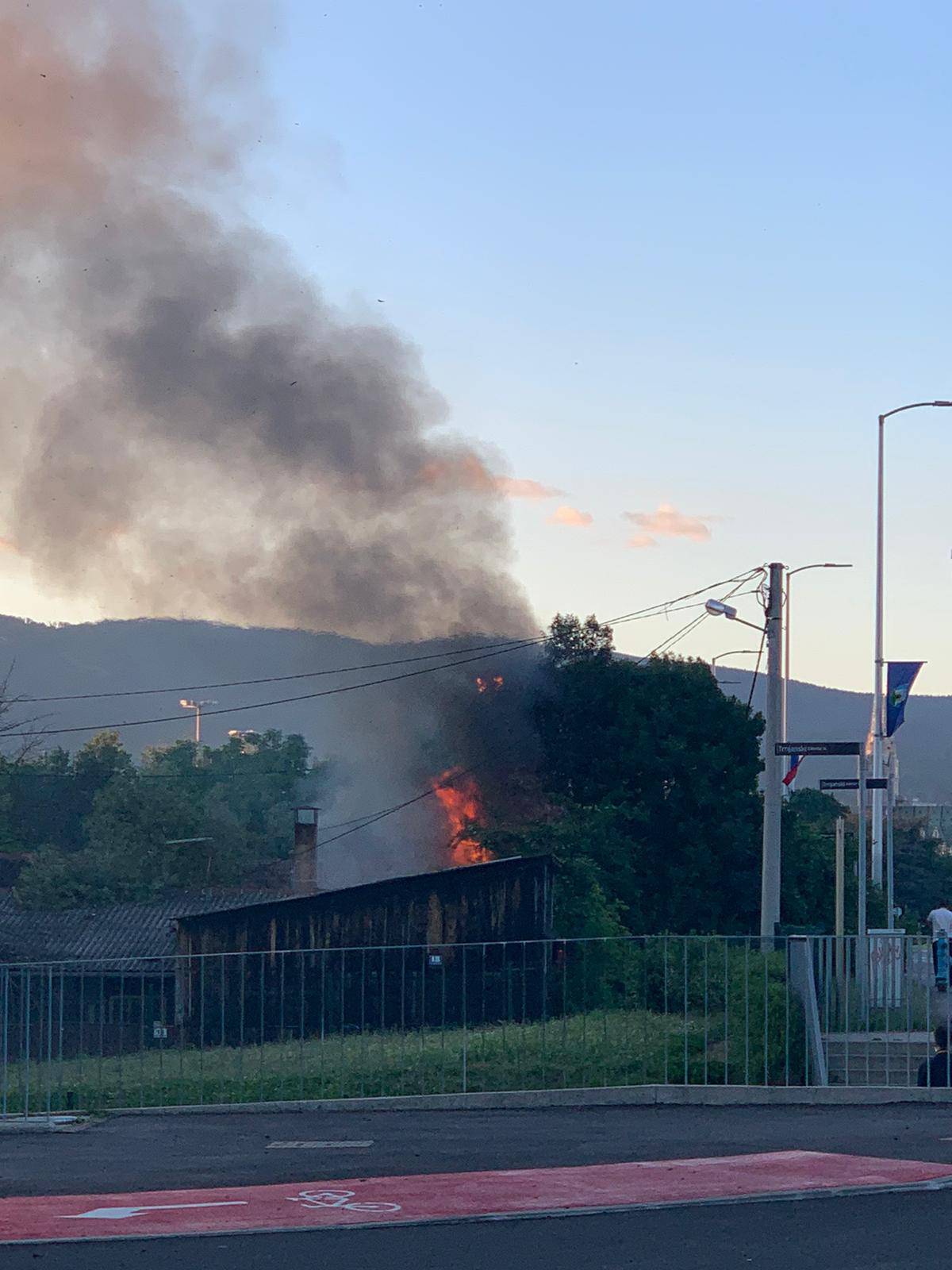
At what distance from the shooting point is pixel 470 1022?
1622cm

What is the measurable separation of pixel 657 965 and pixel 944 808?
441 ft

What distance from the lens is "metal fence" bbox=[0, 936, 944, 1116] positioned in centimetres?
1520

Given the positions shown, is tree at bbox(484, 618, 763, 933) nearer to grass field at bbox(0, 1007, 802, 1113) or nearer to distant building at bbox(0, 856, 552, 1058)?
distant building at bbox(0, 856, 552, 1058)

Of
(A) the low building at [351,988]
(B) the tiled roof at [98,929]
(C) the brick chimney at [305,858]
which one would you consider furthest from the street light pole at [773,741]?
(C) the brick chimney at [305,858]

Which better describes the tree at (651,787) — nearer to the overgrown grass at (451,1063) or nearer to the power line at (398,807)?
the power line at (398,807)

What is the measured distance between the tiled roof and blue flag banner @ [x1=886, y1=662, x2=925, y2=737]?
69.0 ft

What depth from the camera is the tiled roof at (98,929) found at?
49406mm

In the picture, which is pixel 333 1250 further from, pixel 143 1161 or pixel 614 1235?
pixel 143 1161

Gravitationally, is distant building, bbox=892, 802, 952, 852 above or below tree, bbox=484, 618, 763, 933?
below

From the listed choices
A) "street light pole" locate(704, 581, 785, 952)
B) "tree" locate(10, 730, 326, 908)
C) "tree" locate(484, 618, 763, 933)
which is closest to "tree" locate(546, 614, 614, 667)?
"tree" locate(484, 618, 763, 933)

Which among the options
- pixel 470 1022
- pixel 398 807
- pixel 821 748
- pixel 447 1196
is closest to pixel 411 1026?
pixel 470 1022

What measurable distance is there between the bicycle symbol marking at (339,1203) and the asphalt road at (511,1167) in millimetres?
700

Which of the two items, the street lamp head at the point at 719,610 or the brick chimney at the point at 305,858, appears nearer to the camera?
the street lamp head at the point at 719,610

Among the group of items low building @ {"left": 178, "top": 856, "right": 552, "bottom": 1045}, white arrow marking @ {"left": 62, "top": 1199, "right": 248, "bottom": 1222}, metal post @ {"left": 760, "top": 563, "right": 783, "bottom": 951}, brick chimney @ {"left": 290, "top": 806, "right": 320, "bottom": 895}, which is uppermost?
metal post @ {"left": 760, "top": 563, "right": 783, "bottom": 951}
